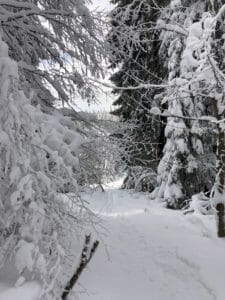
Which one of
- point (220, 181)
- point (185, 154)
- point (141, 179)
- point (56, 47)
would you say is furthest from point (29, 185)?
point (141, 179)

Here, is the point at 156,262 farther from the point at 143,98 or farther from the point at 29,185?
the point at 143,98

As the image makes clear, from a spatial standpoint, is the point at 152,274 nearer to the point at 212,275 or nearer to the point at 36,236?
the point at 212,275

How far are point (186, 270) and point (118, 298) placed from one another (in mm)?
1405

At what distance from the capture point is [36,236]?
13.0 ft

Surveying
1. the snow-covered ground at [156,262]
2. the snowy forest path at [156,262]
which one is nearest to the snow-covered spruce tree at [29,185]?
the snow-covered ground at [156,262]

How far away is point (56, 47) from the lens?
20.8 feet

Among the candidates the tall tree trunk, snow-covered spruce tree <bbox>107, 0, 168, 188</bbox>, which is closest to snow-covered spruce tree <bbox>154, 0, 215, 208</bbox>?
snow-covered spruce tree <bbox>107, 0, 168, 188</bbox>

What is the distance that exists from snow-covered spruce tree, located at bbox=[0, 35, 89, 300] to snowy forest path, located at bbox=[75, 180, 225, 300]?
850 millimetres

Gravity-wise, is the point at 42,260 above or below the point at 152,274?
above

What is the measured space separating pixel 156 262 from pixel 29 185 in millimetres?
3142

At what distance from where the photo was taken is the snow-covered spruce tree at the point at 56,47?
5426 mm

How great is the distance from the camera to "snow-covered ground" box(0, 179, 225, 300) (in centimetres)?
543

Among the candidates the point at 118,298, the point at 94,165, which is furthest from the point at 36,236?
the point at 94,165

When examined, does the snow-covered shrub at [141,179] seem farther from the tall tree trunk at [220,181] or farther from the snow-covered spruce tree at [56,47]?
the snow-covered spruce tree at [56,47]
